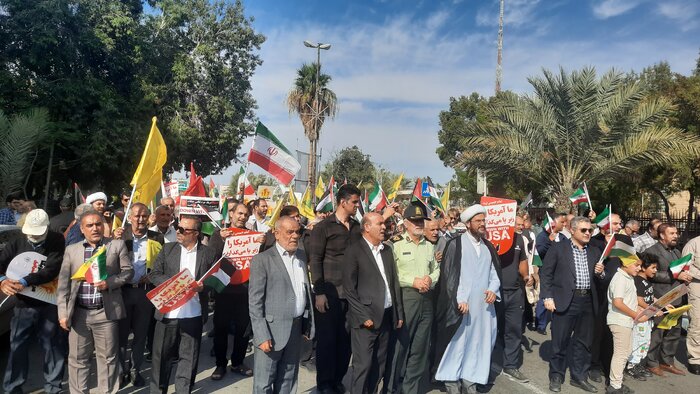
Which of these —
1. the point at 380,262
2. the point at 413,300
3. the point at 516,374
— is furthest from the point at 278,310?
the point at 516,374

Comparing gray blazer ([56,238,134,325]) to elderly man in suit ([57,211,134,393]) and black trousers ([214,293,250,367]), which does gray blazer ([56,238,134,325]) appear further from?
black trousers ([214,293,250,367])

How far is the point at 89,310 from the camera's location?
4875 mm

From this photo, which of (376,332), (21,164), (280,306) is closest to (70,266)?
(280,306)

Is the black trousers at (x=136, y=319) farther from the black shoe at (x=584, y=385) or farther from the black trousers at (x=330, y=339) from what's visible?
the black shoe at (x=584, y=385)

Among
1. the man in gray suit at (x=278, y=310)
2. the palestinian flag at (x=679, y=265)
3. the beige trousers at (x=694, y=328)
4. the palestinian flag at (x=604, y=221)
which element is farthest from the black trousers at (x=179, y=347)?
the beige trousers at (x=694, y=328)

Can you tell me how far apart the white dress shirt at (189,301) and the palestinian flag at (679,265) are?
583cm

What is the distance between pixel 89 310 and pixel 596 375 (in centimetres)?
577

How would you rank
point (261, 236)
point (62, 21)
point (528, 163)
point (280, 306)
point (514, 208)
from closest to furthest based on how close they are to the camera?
point (280, 306) → point (261, 236) → point (514, 208) → point (528, 163) → point (62, 21)

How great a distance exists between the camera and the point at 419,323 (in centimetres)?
559

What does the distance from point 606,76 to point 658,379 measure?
9.90 meters

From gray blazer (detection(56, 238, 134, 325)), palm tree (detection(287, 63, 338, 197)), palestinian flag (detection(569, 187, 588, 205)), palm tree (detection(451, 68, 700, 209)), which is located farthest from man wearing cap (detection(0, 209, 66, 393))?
palm tree (detection(287, 63, 338, 197))

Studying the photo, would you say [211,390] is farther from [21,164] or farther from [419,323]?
[21,164]

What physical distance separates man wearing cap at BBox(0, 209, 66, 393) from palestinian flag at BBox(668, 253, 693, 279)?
23.4ft

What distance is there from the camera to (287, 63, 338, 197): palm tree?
31031mm
